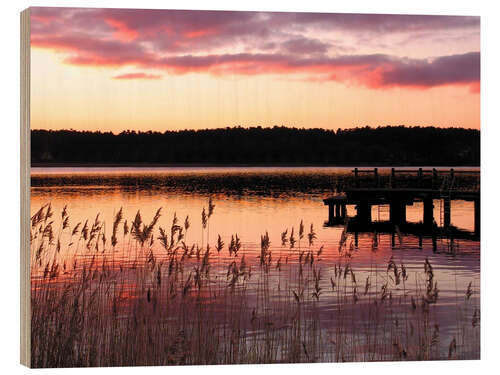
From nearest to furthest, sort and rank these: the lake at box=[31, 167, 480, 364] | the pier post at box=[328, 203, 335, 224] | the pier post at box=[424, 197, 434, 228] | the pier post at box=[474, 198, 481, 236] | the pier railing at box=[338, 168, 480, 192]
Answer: the lake at box=[31, 167, 480, 364], the pier post at box=[328, 203, 335, 224], the pier post at box=[474, 198, 481, 236], the pier railing at box=[338, 168, 480, 192], the pier post at box=[424, 197, 434, 228]

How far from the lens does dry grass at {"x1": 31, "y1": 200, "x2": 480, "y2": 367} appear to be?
343 inches

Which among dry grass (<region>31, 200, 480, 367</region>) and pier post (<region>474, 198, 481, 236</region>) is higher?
pier post (<region>474, 198, 481, 236</region>)

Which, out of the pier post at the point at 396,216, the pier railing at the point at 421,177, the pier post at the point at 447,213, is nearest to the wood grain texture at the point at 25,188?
the pier railing at the point at 421,177

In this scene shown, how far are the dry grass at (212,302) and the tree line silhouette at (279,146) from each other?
731 mm

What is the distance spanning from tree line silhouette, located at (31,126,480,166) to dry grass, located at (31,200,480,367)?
73cm

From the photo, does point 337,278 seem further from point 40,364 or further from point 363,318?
point 40,364

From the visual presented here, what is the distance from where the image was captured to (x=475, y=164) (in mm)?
9633

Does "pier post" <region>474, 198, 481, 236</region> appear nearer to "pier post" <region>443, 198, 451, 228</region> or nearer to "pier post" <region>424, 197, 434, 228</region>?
"pier post" <region>443, 198, 451, 228</region>

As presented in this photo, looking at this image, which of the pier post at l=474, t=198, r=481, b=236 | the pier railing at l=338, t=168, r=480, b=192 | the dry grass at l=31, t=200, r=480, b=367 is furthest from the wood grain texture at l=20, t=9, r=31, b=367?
the pier post at l=474, t=198, r=481, b=236

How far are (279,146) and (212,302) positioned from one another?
179 cm

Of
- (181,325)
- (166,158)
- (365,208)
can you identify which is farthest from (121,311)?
(365,208)

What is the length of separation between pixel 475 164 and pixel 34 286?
4772 millimetres

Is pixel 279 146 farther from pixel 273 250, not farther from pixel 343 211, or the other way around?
pixel 343 211

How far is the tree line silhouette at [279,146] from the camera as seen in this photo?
9359mm
